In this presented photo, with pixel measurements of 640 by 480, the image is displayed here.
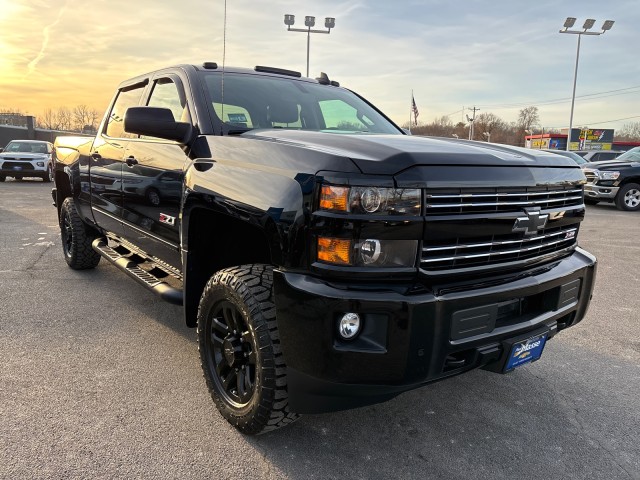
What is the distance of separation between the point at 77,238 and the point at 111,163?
66.2 inches

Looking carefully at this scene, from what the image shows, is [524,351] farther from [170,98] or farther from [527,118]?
[527,118]

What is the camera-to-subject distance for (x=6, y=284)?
504 cm

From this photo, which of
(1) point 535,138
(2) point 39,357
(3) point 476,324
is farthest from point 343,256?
(1) point 535,138

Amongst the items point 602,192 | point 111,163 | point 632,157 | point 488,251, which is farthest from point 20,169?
point 632,157

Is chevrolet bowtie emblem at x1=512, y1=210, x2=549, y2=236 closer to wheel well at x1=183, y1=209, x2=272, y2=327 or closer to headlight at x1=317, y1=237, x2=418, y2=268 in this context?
headlight at x1=317, y1=237, x2=418, y2=268

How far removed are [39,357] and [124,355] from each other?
55 centimetres

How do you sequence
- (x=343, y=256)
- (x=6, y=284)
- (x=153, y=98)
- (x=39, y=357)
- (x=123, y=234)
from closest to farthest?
(x=343, y=256) < (x=39, y=357) < (x=153, y=98) < (x=123, y=234) < (x=6, y=284)

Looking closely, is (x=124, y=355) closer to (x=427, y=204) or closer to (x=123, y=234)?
(x=123, y=234)

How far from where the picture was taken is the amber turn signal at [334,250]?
1985mm

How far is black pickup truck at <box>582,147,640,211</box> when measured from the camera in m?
13.2

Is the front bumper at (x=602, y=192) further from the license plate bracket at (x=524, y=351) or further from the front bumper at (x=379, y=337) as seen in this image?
the front bumper at (x=379, y=337)

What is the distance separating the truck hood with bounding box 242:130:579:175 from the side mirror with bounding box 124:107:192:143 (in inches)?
19.3

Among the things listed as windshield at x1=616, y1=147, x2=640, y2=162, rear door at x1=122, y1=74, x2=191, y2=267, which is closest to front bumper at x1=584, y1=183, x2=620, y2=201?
windshield at x1=616, y1=147, x2=640, y2=162

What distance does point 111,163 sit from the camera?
13.3 feet
